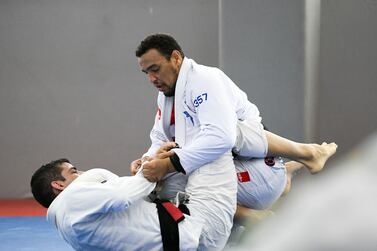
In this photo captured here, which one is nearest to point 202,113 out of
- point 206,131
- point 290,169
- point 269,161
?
point 206,131

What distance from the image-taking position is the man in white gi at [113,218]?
260 centimetres

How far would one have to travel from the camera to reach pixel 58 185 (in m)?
2.96

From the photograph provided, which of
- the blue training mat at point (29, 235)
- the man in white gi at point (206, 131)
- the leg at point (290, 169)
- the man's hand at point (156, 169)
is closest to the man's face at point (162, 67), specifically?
the man in white gi at point (206, 131)

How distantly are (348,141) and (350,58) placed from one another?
0.81 meters

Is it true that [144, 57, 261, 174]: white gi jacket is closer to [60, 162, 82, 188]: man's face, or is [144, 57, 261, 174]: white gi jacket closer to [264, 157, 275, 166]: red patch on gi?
[264, 157, 275, 166]: red patch on gi

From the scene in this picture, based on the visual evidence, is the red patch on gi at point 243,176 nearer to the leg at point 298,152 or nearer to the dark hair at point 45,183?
the leg at point 298,152

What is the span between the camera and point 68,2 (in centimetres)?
841

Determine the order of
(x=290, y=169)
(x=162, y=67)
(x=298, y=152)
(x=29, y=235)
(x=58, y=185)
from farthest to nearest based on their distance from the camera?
(x=29, y=235)
(x=290, y=169)
(x=298, y=152)
(x=162, y=67)
(x=58, y=185)

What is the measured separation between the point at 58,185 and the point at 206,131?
78 centimetres

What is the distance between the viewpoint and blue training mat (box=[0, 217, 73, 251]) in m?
4.76

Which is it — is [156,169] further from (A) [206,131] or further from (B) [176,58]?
(B) [176,58]

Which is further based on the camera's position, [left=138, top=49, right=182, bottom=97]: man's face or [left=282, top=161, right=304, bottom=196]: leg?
[left=282, top=161, right=304, bottom=196]: leg

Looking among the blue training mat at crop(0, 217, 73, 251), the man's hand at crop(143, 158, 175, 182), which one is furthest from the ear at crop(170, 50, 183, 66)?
the blue training mat at crop(0, 217, 73, 251)

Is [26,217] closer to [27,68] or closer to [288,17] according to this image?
[27,68]
